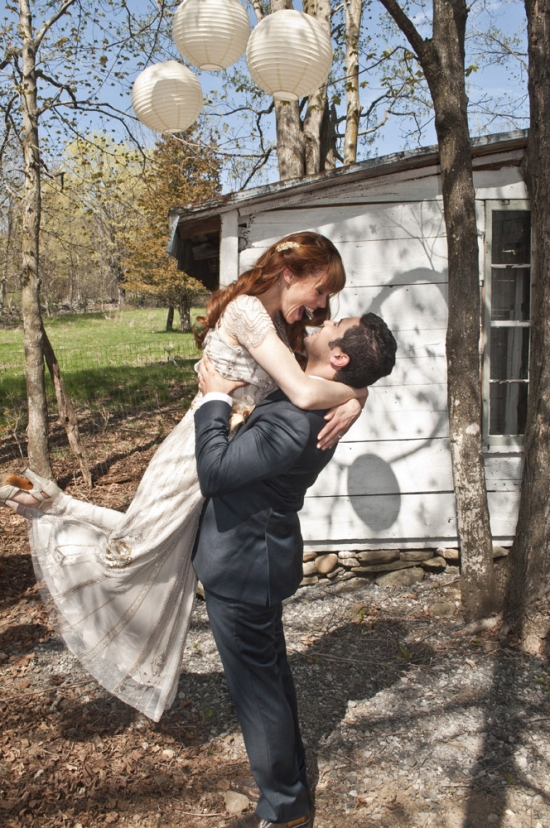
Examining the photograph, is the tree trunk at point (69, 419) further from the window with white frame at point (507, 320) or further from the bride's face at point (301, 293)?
the bride's face at point (301, 293)

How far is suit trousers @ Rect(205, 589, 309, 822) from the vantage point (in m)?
2.22

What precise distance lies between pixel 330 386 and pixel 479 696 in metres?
2.51

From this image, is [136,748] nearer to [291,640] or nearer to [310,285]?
[291,640]

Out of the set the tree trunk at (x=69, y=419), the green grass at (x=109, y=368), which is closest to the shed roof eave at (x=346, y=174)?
the tree trunk at (x=69, y=419)

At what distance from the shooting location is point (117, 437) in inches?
379

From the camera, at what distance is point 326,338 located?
6.93 feet

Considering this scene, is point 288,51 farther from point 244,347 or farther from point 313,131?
point 313,131

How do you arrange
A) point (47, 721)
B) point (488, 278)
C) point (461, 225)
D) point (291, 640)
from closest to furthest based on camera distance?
point (47, 721) → point (461, 225) → point (291, 640) → point (488, 278)

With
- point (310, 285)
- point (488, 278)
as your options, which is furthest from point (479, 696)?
point (488, 278)

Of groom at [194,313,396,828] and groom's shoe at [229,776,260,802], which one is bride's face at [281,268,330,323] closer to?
groom at [194,313,396,828]

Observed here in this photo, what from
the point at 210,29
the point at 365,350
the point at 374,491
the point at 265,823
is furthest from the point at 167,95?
the point at 265,823

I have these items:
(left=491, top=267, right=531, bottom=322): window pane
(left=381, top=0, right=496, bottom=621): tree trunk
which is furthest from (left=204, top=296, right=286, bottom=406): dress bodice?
(left=491, top=267, right=531, bottom=322): window pane

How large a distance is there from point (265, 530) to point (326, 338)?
684mm

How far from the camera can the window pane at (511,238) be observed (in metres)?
5.00
